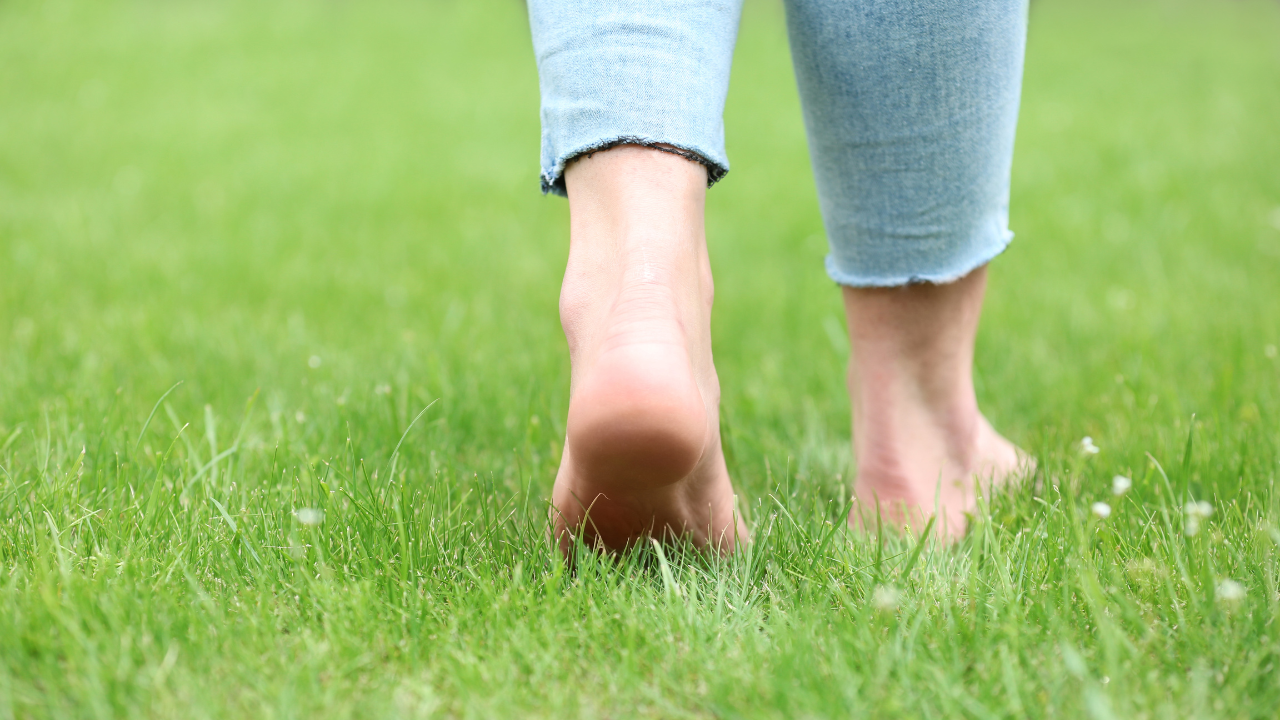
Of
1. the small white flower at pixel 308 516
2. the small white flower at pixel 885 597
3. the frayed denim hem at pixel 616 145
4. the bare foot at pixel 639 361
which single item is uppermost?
the frayed denim hem at pixel 616 145

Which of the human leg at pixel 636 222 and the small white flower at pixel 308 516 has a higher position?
the human leg at pixel 636 222

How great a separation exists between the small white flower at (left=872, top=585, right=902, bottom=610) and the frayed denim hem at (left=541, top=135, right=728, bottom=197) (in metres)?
0.51

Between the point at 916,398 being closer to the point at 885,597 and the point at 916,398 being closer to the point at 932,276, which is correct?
the point at 932,276

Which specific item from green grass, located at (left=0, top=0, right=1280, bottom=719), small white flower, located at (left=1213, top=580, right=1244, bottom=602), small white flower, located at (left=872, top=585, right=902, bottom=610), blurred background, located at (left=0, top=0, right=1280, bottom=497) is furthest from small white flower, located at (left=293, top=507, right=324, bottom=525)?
small white flower, located at (left=1213, top=580, right=1244, bottom=602)

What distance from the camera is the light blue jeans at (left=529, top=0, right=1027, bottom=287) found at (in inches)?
41.5

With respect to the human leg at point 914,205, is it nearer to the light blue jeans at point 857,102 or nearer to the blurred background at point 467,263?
the light blue jeans at point 857,102

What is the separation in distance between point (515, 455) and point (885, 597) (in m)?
0.68

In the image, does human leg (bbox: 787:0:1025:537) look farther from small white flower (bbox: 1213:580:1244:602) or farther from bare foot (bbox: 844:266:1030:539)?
small white flower (bbox: 1213:580:1244:602)

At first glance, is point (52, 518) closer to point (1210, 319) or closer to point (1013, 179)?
point (1210, 319)

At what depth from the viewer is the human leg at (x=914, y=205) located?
1.25 metres

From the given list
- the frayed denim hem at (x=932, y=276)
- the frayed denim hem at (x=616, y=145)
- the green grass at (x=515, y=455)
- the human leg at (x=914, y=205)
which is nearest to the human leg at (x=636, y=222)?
the frayed denim hem at (x=616, y=145)

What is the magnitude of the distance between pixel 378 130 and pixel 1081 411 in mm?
4474

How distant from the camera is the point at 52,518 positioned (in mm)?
1167

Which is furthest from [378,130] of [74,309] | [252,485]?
[252,485]
